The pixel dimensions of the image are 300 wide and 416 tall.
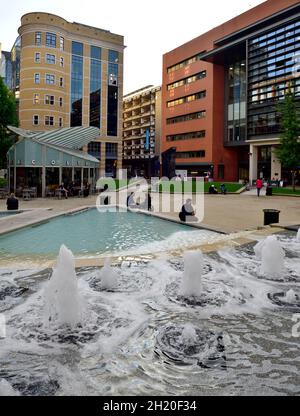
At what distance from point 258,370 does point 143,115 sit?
99159 millimetres

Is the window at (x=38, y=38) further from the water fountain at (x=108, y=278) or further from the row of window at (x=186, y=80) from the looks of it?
the water fountain at (x=108, y=278)

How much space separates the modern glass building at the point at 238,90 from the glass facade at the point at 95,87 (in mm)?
14937

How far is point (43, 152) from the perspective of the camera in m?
29.0

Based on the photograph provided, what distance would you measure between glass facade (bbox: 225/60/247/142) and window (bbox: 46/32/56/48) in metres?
28.9

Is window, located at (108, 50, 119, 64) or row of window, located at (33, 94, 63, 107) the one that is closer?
row of window, located at (33, 94, 63, 107)

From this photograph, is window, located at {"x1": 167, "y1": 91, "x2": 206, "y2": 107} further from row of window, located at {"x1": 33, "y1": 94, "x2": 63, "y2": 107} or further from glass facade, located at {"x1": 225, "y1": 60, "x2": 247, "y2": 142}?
row of window, located at {"x1": 33, "y1": 94, "x2": 63, "y2": 107}

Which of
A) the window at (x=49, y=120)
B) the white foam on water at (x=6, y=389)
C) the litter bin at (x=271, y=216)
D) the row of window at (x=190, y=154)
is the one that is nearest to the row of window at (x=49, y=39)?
the window at (x=49, y=120)

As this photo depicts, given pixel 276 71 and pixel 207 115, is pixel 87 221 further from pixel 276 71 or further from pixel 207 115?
pixel 207 115

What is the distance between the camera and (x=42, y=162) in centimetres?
2902

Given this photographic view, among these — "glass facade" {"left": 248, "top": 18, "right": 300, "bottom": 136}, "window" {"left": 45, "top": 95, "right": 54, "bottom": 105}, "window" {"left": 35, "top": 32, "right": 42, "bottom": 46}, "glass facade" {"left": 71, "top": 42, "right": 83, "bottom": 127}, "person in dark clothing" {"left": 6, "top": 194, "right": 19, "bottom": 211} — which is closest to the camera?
"person in dark clothing" {"left": 6, "top": 194, "right": 19, "bottom": 211}

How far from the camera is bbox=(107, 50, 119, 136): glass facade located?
6841 centimetres

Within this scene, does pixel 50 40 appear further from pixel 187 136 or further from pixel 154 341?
pixel 154 341

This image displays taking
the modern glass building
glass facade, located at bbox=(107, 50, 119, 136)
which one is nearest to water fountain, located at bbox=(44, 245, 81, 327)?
the modern glass building
